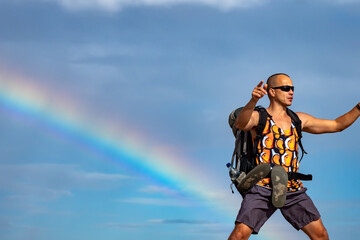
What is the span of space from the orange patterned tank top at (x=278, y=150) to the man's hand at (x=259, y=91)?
954mm

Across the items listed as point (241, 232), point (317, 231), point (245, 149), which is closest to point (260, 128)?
point (245, 149)

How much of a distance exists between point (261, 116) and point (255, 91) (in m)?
0.90

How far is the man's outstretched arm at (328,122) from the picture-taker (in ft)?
31.2

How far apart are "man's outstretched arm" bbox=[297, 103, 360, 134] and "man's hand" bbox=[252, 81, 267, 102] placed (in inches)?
67.6

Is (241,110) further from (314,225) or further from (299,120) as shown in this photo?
(314,225)

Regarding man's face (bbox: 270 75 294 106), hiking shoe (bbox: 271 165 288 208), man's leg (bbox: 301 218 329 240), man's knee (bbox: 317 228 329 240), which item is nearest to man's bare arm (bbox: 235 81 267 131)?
man's face (bbox: 270 75 294 106)

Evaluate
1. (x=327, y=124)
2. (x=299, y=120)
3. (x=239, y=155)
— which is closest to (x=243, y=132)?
(x=239, y=155)

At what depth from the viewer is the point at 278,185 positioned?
849cm

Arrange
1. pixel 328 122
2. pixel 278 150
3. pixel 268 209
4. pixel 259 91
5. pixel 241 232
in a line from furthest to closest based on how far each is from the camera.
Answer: pixel 328 122 < pixel 278 150 < pixel 268 209 < pixel 241 232 < pixel 259 91

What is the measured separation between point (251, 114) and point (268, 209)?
1.49 metres

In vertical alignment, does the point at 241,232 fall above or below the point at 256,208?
below

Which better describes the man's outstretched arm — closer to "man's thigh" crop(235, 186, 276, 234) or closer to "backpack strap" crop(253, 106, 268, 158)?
"backpack strap" crop(253, 106, 268, 158)

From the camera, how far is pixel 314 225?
883cm

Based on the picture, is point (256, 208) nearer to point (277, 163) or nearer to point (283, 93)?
point (277, 163)
